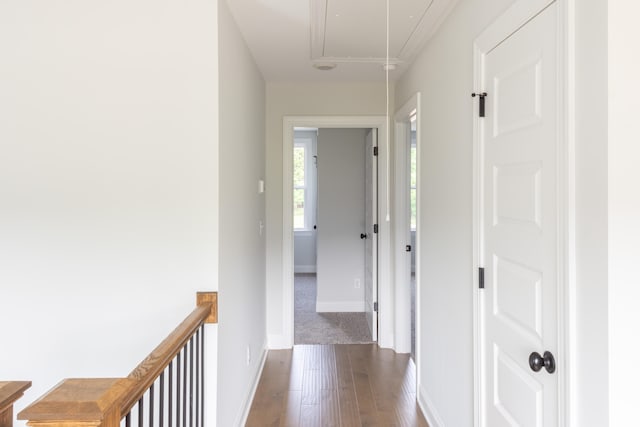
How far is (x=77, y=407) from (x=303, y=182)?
6966 millimetres

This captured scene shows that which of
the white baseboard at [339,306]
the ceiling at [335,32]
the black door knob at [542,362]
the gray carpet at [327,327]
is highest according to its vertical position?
Answer: the ceiling at [335,32]

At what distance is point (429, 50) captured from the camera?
8.93 ft

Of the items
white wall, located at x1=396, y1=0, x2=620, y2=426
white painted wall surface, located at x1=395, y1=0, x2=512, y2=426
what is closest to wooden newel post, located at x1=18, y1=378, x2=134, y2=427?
white wall, located at x1=396, y1=0, x2=620, y2=426

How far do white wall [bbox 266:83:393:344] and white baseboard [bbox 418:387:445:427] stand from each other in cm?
151

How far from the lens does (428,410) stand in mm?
2703

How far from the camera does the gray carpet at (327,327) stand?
417 cm

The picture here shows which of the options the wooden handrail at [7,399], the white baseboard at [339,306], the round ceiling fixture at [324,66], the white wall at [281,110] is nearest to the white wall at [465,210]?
the white wall at [281,110]

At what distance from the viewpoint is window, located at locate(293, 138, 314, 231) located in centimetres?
770

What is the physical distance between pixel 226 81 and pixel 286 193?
1.75 meters

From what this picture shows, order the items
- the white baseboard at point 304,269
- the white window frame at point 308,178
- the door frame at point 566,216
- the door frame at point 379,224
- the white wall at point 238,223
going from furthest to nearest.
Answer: the white baseboard at point 304,269 < the white window frame at point 308,178 < the door frame at point 379,224 < the white wall at point 238,223 < the door frame at point 566,216

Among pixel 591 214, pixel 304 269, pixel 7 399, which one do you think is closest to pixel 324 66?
pixel 591 214

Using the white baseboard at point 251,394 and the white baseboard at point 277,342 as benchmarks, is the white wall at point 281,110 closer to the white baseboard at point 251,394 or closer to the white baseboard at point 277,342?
the white baseboard at point 277,342

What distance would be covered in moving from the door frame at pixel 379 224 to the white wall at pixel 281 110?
0.05 m

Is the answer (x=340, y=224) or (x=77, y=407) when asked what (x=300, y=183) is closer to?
(x=340, y=224)
